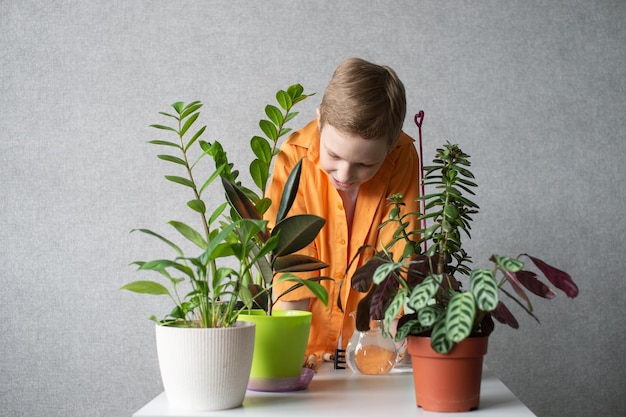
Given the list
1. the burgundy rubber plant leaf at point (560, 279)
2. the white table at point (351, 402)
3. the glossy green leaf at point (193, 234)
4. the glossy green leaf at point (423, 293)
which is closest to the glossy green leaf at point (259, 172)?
the glossy green leaf at point (193, 234)

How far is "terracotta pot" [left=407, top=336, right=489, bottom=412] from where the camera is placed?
42.9 inches

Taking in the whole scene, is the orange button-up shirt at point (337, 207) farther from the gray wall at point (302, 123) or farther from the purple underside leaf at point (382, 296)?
the gray wall at point (302, 123)

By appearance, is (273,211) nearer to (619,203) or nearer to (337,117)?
(337,117)

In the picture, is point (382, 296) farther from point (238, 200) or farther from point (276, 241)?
point (238, 200)

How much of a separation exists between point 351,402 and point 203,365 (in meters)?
0.27

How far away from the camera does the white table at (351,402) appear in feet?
3.56

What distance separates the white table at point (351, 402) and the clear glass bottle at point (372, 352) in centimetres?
2

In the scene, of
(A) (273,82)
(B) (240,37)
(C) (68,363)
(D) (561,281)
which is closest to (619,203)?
(A) (273,82)

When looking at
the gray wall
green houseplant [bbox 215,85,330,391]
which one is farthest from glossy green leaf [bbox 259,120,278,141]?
the gray wall

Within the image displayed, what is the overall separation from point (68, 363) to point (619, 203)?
2.48m

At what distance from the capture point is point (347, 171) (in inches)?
61.8

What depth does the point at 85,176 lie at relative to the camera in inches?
113

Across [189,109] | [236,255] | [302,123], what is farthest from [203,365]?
[302,123]

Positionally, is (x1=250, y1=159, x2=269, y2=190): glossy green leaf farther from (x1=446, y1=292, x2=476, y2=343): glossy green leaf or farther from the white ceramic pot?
(x1=446, y1=292, x2=476, y2=343): glossy green leaf
